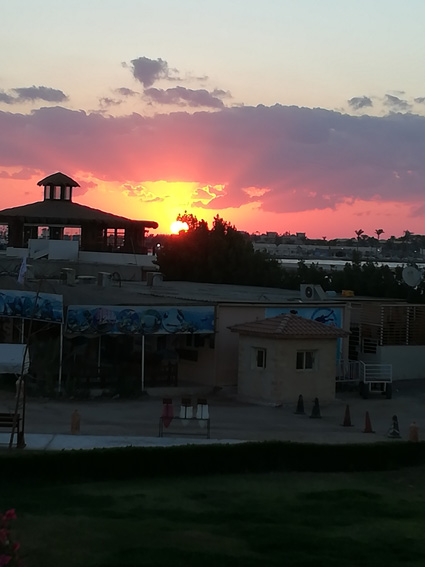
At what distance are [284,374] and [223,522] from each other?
52.8 feet

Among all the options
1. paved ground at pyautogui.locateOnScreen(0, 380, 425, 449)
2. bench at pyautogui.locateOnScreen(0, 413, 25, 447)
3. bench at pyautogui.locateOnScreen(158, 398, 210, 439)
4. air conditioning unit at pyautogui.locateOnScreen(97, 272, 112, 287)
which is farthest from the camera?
air conditioning unit at pyautogui.locateOnScreen(97, 272, 112, 287)

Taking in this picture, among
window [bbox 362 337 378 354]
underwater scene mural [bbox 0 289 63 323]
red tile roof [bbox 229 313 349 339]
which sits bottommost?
window [bbox 362 337 378 354]

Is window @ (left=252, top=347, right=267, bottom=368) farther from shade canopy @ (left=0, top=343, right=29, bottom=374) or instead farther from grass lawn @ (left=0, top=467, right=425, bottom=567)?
grass lawn @ (left=0, top=467, right=425, bottom=567)

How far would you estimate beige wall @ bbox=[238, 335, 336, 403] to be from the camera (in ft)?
A: 109

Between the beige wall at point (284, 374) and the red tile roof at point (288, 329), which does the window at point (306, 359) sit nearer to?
the beige wall at point (284, 374)

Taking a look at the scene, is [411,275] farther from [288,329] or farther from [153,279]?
[288,329]

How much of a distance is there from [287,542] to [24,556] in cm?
470

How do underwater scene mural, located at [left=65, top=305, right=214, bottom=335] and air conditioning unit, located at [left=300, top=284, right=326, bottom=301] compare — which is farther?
air conditioning unit, located at [left=300, top=284, right=326, bottom=301]

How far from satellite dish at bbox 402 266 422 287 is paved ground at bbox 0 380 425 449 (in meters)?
11.3

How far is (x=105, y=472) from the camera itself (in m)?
20.9

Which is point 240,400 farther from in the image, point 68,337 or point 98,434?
point 98,434

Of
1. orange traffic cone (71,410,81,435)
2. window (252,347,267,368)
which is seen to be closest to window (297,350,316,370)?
window (252,347,267,368)

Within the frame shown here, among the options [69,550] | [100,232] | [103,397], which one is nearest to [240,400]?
[103,397]

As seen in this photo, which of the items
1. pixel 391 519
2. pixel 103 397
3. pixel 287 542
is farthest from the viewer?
pixel 103 397
